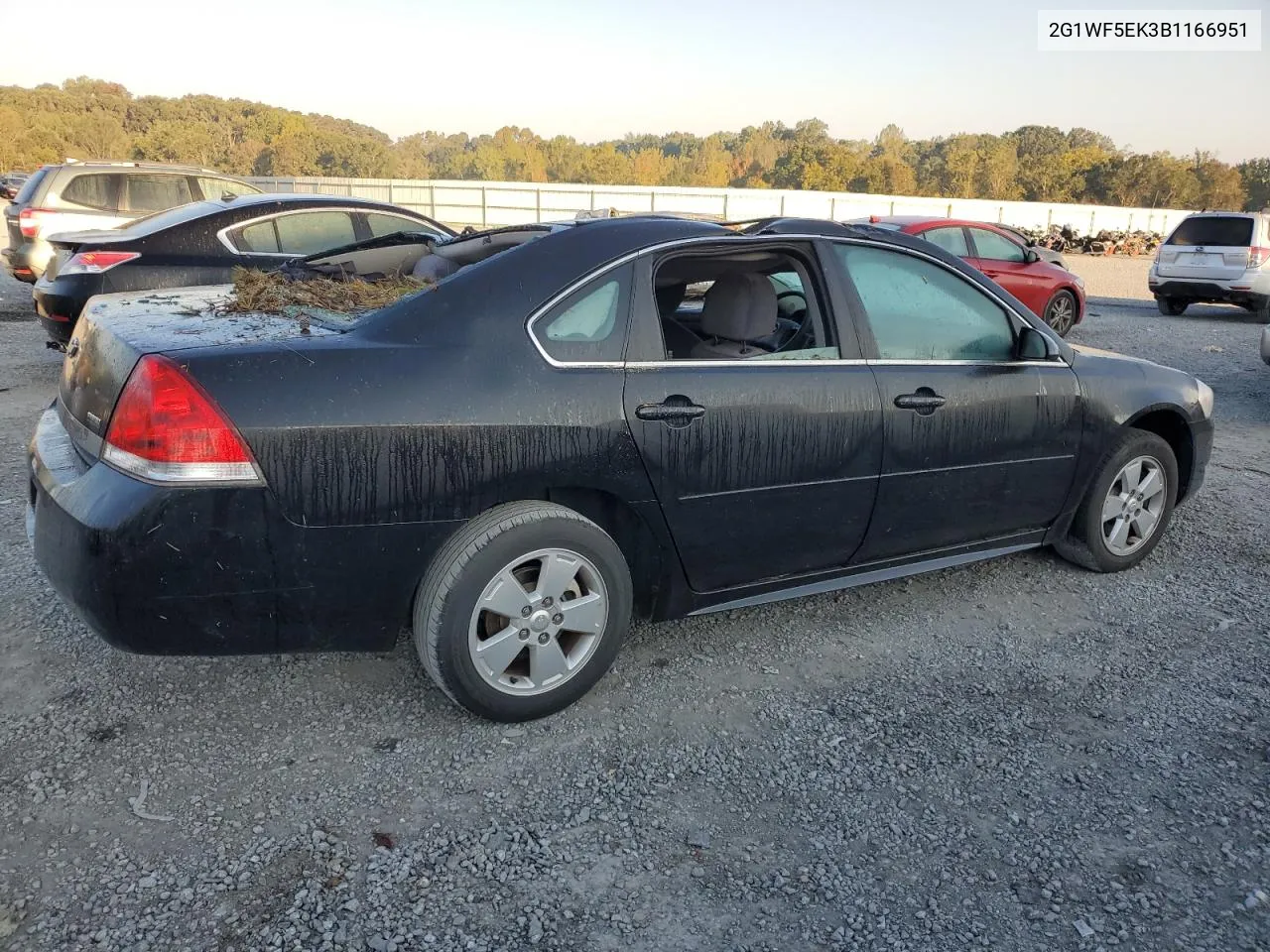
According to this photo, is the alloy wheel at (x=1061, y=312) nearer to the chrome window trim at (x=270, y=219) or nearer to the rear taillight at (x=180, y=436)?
the chrome window trim at (x=270, y=219)

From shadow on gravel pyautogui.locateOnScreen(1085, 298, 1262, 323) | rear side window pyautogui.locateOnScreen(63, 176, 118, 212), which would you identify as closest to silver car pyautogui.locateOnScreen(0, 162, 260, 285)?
rear side window pyautogui.locateOnScreen(63, 176, 118, 212)

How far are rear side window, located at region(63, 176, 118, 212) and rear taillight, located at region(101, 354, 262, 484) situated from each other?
34.4 feet

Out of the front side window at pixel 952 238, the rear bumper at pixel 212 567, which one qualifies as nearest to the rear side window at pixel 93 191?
the front side window at pixel 952 238

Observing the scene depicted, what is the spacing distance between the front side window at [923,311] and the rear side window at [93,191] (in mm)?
10800

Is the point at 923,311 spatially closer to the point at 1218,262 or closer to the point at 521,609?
the point at 521,609

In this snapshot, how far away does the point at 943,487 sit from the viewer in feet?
12.2

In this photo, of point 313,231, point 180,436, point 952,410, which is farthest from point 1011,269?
point 180,436

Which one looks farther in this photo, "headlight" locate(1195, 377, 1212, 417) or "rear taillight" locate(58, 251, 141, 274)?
"rear taillight" locate(58, 251, 141, 274)

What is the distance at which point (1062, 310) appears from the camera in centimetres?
1267

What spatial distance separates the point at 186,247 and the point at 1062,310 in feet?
35.3

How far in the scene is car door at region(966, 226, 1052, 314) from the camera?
39.9 ft

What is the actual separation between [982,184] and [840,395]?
81.4 metres

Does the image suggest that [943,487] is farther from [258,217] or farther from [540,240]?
[258,217]

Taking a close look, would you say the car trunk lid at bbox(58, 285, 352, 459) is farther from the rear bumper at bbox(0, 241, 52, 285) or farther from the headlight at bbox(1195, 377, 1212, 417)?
the rear bumper at bbox(0, 241, 52, 285)
